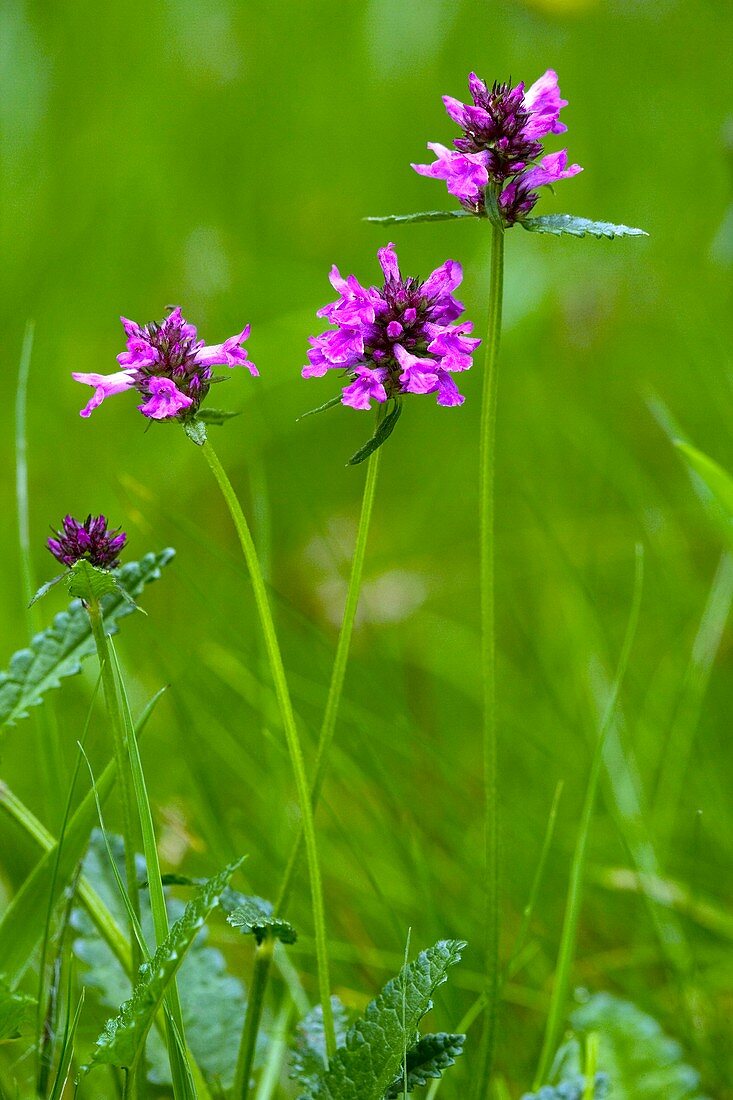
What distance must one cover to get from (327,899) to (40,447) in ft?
3.68

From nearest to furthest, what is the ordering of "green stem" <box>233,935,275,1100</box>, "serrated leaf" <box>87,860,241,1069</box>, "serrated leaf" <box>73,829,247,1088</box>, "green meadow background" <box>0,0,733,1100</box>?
"serrated leaf" <box>87,860,241,1069</box>, "green stem" <box>233,935,275,1100</box>, "serrated leaf" <box>73,829,247,1088</box>, "green meadow background" <box>0,0,733,1100</box>

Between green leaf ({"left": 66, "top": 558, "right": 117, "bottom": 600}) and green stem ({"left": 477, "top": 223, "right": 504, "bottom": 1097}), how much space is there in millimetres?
215

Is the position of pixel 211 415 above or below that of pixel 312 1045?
above

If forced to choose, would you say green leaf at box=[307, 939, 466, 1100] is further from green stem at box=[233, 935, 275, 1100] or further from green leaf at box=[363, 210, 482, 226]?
green leaf at box=[363, 210, 482, 226]

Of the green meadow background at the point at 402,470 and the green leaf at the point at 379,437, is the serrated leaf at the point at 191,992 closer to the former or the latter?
→ the green meadow background at the point at 402,470

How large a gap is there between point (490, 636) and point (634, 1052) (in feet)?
1.54

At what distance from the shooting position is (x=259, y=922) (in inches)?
23.5

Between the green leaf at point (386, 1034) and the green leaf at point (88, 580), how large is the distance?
0.88 ft

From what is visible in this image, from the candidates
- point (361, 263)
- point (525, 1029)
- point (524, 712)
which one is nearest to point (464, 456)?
point (361, 263)

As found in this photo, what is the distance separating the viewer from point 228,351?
0.63 metres

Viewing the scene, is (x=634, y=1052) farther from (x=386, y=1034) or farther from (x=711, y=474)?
(x=711, y=474)

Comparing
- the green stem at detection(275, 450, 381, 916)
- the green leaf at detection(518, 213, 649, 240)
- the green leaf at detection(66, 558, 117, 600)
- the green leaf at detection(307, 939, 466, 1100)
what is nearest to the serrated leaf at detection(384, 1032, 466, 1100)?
the green leaf at detection(307, 939, 466, 1100)

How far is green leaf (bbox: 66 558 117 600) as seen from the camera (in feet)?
1.99

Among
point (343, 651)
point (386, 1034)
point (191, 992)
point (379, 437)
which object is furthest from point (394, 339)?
point (191, 992)
